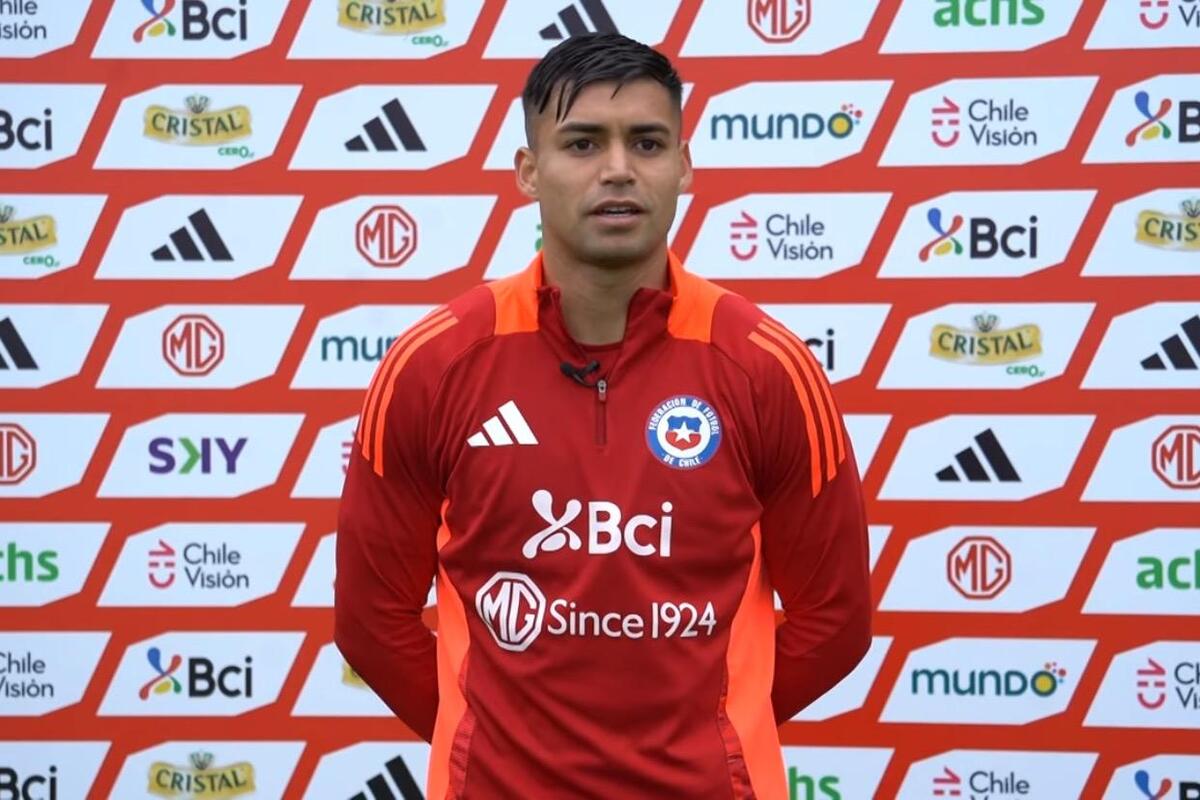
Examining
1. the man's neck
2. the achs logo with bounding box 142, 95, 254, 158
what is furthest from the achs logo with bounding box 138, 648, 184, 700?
the man's neck

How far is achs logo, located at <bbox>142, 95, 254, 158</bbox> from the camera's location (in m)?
2.65

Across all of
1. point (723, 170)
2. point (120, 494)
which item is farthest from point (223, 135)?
point (723, 170)

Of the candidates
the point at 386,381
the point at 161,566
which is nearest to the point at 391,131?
the point at 161,566

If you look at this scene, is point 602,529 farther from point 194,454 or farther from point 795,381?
point 194,454

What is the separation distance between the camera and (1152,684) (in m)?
2.61

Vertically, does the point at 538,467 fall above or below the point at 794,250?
below

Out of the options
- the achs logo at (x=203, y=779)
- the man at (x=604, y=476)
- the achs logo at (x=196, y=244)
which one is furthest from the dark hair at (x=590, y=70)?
the achs logo at (x=203, y=779)

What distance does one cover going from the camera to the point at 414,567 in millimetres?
1541

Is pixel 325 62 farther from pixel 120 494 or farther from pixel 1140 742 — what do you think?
pixel 1140 742

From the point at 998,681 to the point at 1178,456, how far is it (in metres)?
0.55

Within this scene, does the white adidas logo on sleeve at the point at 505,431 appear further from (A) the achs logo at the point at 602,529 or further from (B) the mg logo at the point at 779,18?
(B) the mg logo at the point at 779,18

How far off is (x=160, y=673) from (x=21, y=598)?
32 centimetres

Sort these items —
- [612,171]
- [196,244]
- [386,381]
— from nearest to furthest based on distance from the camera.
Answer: [612,171], [386,381], [196,244]

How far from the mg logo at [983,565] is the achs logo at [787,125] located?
83 cm
